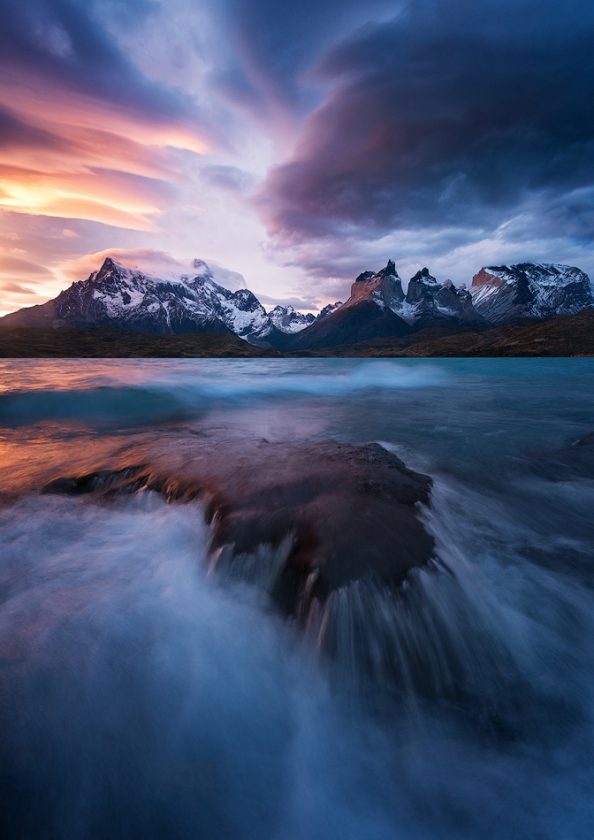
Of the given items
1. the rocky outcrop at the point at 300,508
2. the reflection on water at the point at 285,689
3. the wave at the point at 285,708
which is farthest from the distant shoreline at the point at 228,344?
the wave at the point at 285,708

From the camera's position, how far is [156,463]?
7199mm

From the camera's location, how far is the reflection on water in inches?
96.4

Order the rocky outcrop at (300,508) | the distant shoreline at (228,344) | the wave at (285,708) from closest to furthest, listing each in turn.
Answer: the wave at (285,708), the rocky outcrop at (300,508), the distant shoreline at (228,344)

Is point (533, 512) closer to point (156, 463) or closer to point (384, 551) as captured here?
point (384, 551)

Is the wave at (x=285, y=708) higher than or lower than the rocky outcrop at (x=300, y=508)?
lower

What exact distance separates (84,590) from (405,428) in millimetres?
10875

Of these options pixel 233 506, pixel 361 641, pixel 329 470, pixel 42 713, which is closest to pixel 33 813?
pixel 42 713

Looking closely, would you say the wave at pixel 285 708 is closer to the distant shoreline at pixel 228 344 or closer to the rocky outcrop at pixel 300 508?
the rocky outcrop at pixel 300 508

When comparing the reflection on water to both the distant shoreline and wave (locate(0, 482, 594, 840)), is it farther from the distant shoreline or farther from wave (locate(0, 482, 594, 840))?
the distant shoreline

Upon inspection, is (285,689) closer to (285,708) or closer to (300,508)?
(285,708)

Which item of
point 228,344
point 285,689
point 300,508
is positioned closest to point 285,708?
point 285,689

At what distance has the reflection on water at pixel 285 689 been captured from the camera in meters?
2.45

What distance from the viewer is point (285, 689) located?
3.22 m

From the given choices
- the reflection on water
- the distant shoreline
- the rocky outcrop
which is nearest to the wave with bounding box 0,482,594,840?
the reflection on water
